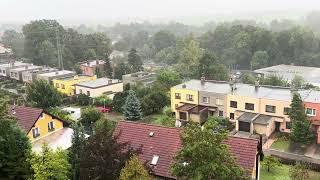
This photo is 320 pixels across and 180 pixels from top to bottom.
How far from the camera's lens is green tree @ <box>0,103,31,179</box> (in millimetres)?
21750

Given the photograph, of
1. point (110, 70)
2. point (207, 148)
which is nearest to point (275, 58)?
point (110, 70)

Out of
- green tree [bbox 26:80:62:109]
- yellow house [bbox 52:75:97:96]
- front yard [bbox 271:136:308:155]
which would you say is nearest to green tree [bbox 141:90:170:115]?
green tree [bbox 26:80:62:109]

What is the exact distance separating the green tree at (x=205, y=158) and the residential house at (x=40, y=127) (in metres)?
14.3

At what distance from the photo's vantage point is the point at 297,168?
28594 mm

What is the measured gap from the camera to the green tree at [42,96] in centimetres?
4603

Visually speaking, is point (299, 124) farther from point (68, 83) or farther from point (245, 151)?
point (68, 83)

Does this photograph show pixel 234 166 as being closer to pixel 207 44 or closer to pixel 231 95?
pixel 231 95

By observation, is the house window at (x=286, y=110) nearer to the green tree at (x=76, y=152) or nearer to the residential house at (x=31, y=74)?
the green tree at (x=76, y=152)

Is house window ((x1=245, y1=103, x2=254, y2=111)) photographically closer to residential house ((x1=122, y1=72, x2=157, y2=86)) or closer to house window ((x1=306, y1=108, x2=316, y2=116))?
house window ((x1=306, y1=108, x2=316, y2=116))

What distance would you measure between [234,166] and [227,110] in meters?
27.9

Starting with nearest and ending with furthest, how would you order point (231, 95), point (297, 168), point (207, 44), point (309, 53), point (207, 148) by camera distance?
point (207, 148) → point (297, 168) → point (231, 95) → point (309, 53) → point (207, 44)

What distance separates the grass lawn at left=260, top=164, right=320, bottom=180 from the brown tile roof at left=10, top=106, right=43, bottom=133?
58.1 feet

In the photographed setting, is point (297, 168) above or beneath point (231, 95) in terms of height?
beneath

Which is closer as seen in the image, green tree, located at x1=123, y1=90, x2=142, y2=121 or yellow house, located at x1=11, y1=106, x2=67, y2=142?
yellow house, located at x1=11, y1=106, x2=67, y2=142
